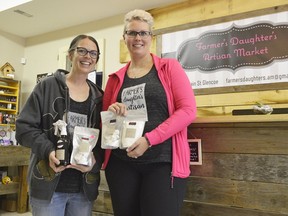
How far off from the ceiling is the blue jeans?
2.05m

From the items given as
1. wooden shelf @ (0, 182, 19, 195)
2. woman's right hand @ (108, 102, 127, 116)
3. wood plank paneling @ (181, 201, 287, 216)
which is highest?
woman's right hand @ (108, 102, 127, 116)

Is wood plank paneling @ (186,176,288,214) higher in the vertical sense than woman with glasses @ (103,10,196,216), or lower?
lower

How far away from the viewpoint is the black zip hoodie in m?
1.25

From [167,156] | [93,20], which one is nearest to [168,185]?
[167,156]

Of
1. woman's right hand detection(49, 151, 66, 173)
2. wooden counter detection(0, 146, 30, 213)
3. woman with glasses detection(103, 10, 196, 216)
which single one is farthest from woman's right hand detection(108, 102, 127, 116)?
wooden counter detection(0, 146, 30, 213)

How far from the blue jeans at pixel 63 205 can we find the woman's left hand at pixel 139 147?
0.37 meters

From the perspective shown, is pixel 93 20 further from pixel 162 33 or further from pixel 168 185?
pixel 168 185

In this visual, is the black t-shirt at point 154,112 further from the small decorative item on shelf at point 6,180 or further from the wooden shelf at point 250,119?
the small decorative item on shelf at point 6,180

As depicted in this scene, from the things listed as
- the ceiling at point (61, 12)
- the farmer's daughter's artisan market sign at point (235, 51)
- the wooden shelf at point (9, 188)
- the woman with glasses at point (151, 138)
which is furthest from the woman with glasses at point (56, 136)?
the wooden shelf at point (9, 188)

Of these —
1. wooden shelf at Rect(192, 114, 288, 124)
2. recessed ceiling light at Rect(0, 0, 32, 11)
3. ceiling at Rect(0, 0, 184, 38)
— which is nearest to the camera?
wooden shelf at Rect(192, 114, 288, 124)

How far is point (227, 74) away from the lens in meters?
2.38

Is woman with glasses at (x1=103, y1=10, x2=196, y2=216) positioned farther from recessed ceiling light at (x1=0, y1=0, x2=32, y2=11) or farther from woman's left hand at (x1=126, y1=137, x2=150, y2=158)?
recessed ceiling light at (x1=0, y1=0, x2=32, y2=11)

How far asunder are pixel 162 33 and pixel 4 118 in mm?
2307

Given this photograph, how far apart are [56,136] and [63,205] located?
31 cm
